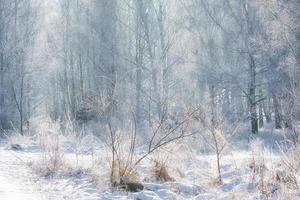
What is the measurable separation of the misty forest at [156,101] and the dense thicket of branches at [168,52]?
0.26ft

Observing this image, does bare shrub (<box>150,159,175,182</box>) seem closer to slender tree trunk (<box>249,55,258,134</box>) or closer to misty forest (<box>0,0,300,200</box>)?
misty forest (<box>0,0,300,200</box>)

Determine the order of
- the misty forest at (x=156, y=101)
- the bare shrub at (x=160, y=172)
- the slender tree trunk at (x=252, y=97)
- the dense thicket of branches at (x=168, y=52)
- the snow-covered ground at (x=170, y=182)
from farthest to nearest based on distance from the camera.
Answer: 1. the slender tree trunk at (x=252, y=97)
2. the dense thicket of branches at (x=168, y=52)
3. the bare shrub at (x=160, y=172)
4. the misty forest at (x=156, y=101)
5. the snow-covered ground at (x=170, y=182)

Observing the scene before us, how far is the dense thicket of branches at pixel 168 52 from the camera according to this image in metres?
22.8

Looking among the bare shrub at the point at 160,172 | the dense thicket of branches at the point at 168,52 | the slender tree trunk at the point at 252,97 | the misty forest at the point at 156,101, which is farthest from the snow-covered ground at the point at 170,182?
the slender tree trunk at the point at 252,97

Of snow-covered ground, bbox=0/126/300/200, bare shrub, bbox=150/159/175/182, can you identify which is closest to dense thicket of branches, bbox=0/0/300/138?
snow-covered ground, bbox=0/126/300/200

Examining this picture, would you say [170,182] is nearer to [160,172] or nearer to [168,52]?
[160,172]

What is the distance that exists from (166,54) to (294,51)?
11.4 m

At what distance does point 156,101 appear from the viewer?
27750mm

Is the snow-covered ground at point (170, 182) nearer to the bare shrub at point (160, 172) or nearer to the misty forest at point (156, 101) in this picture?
the misty forest at point (156, 101)

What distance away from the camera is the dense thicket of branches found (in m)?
22.8

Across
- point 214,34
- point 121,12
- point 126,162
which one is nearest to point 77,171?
point 126,162

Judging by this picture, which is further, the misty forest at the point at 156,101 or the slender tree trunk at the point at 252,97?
the slender tree trunk at the point at 252,97

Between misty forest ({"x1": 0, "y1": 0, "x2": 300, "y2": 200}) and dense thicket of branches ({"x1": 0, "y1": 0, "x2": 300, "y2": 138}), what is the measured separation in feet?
0.26

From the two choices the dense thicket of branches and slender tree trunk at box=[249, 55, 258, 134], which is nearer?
the dense thicket of branches
